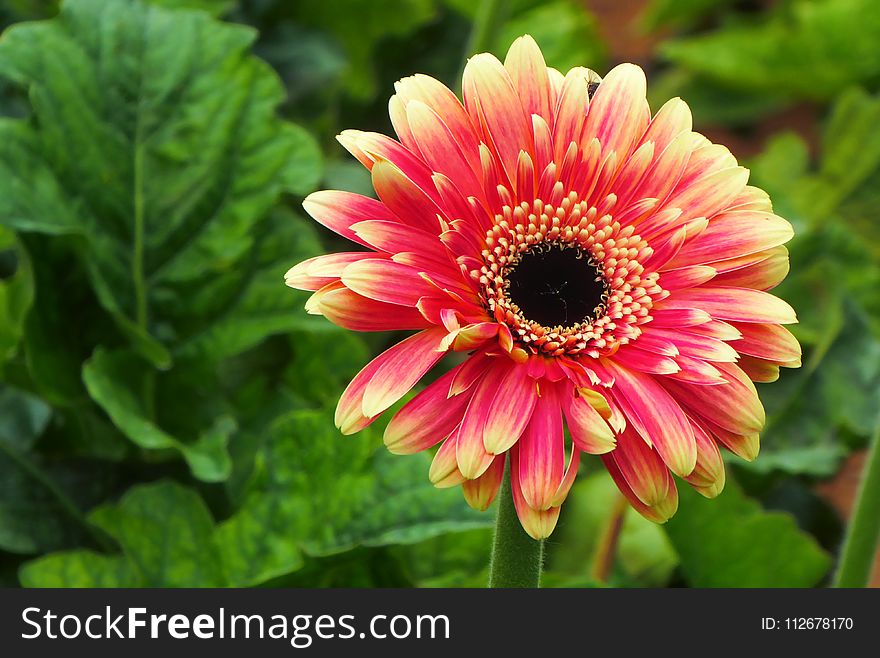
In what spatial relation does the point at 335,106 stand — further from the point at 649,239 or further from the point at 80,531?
the point at 649,239

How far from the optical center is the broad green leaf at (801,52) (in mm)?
1460

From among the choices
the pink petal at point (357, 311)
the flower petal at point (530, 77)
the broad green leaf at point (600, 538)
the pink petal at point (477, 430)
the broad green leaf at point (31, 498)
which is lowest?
the broad green leaf at point (600, 538)

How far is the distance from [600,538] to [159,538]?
428mm

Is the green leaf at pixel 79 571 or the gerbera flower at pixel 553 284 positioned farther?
the green leaf at pixel 79 571

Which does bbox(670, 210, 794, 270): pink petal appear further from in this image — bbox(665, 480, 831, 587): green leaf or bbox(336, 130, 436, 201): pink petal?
bbox(665, 480, 831, 587): green leaf

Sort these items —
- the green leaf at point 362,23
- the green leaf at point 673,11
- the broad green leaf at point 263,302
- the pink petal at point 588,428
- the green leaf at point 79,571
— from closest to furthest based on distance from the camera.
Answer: the pink petal at point 588,428 → the green leaf at point 79,571 → the broad green leaf at point 263,302 → the green leaf at point 362,23 → the green leaf at point 673,11

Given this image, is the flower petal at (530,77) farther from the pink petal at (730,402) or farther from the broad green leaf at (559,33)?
the broad green leaf at (559,33)

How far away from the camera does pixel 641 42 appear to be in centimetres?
179

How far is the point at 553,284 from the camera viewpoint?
0.55 meters

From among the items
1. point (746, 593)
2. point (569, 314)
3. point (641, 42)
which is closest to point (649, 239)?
point (569, 314)

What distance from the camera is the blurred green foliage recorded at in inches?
Result: 32.5

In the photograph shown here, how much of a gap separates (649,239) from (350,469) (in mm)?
354

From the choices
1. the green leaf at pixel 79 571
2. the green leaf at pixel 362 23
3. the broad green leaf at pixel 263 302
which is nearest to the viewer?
the green leaf at pixel 79 571

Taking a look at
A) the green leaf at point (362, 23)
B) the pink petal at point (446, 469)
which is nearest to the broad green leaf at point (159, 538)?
the pink petal at point (446, 469)
